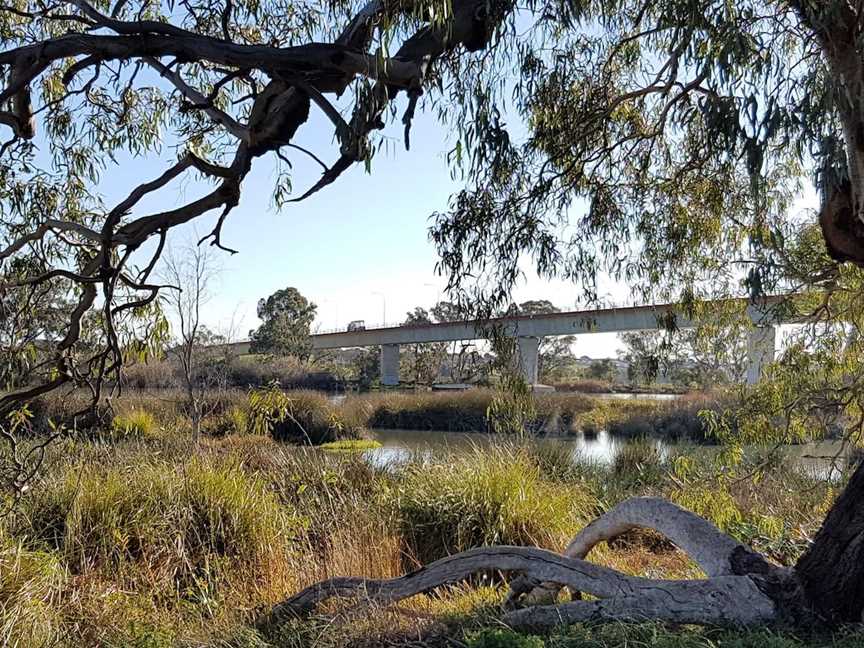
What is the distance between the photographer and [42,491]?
19.8 feet

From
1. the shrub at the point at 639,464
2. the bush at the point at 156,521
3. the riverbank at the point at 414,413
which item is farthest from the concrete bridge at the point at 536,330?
the bush at the point at 156,521

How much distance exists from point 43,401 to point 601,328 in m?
11.4

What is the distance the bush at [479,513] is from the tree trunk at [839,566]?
9.07ft

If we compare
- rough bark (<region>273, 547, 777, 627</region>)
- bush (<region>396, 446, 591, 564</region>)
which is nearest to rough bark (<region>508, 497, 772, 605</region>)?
rough bark (<region>273, 547, 777, 627</region>)

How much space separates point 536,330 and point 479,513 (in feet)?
49.3

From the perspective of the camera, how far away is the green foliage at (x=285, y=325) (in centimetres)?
3662

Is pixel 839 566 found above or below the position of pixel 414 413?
above

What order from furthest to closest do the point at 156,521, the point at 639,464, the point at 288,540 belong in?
the point at 639,464, the point at 288,540, the point at 156,521

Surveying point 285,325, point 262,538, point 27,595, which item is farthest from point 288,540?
point 285,325

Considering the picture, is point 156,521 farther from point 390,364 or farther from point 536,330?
point 390,364

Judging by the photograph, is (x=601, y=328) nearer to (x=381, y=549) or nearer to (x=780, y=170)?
(x=780, y=170)

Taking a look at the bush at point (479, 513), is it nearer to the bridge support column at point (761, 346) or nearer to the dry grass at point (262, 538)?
the dry grass at point (262, 538)

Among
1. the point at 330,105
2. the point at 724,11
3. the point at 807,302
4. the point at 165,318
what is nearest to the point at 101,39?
the point at 330,105

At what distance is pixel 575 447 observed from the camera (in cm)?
1238
